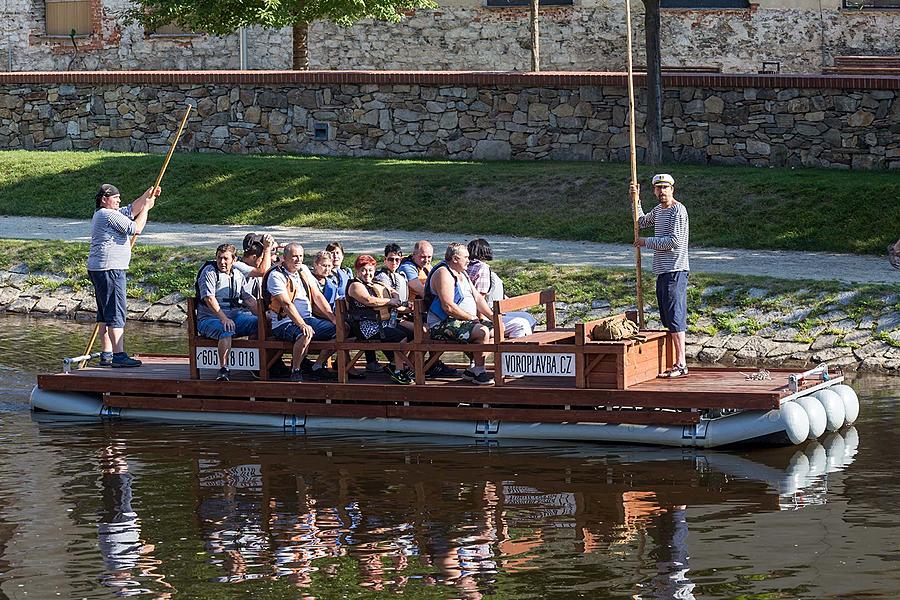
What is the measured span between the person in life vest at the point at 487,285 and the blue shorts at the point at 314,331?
1.34 meters

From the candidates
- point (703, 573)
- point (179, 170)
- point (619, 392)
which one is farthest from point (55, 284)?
point (703, 573)

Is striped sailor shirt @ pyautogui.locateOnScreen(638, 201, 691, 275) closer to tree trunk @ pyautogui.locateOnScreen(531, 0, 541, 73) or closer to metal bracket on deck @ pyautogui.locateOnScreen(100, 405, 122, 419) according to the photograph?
metal bracket on deck @ pyautogui.locateOnScreen(100, 405, 122, 419)

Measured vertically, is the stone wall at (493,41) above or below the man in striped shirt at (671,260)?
above

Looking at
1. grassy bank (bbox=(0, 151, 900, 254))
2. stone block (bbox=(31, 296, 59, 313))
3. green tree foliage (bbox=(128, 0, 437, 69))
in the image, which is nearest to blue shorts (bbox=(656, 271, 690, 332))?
grassy bank (bbox=(0, 151, 900, 254))

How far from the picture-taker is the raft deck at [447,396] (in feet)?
42.2

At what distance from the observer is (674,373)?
13820 millimetres

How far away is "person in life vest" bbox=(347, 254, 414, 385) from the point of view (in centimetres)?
1393

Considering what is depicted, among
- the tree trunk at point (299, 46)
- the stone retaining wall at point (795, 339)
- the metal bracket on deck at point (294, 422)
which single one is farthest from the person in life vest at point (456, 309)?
the tree trunk at point (299, 46)

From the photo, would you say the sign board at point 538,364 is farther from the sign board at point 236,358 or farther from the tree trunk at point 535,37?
the tree trunk at point 535,37

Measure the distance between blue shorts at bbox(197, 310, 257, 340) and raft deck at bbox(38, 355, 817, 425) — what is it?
420mm

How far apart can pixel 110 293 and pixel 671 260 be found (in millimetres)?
5518

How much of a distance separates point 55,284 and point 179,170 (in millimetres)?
5323

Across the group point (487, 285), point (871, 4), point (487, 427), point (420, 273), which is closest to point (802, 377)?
point (487, 427)

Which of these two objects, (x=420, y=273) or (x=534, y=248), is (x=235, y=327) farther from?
(x=534, y=248)
